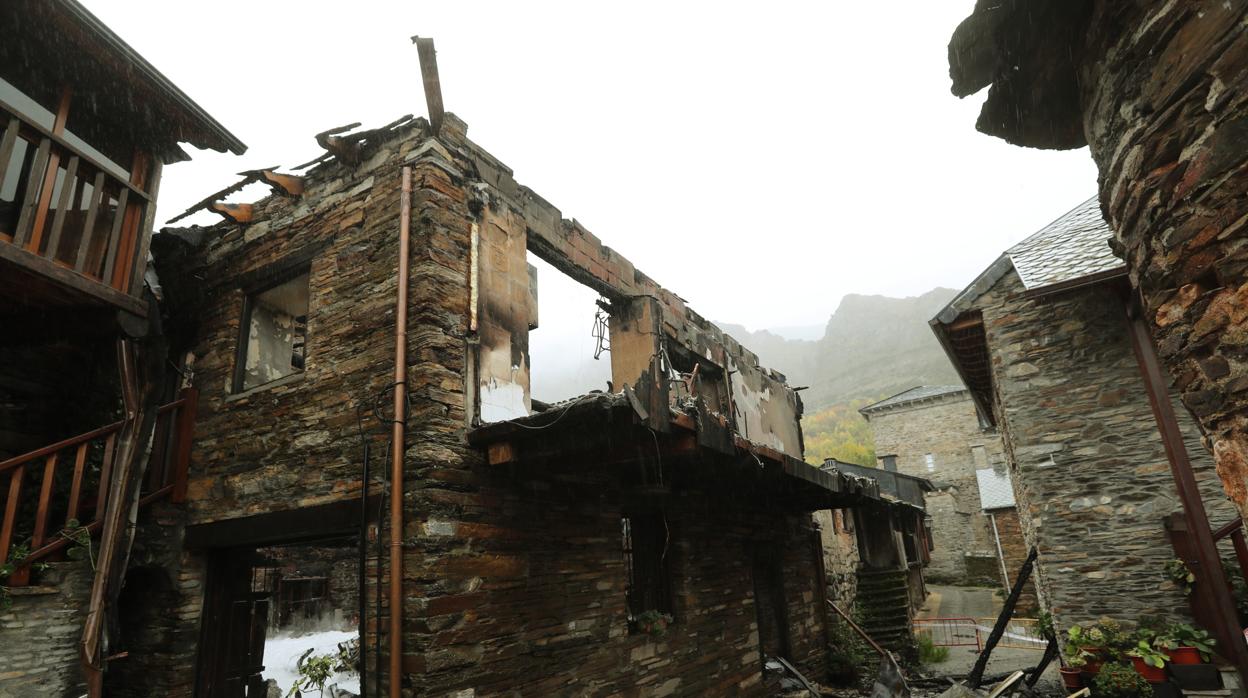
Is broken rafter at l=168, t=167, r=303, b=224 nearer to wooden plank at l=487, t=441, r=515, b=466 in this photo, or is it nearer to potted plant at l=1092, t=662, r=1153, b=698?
wooden plank at l=487, t=441, r=515, b=466

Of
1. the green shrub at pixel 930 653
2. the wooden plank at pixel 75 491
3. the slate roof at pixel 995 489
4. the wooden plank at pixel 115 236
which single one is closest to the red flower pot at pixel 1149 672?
the green shrub at pixel 930 653

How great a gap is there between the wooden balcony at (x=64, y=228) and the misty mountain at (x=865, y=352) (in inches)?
2206

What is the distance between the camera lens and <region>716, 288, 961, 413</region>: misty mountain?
229 feet

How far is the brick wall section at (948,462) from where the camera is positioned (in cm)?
2608

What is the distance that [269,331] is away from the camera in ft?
23.3

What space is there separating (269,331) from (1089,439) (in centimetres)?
955

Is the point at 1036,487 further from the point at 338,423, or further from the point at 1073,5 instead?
the point at 338,423

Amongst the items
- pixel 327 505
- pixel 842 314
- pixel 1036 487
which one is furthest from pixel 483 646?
pixel 842 314

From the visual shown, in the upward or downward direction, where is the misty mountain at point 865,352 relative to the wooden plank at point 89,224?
upward

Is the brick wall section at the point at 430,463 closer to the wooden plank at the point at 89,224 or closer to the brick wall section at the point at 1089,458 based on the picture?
the wooden plank at the point at 89,224

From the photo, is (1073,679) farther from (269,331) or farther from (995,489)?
(995,489)

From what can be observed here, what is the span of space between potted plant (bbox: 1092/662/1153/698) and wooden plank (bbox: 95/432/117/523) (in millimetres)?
9514

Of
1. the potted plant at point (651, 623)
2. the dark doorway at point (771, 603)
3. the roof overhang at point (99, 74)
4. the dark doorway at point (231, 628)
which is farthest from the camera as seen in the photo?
the dark doorway at point (771, 603)

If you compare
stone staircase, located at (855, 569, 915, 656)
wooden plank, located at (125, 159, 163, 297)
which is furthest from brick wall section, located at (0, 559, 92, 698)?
stone staircase, located at (855, 569, 915, 656)
